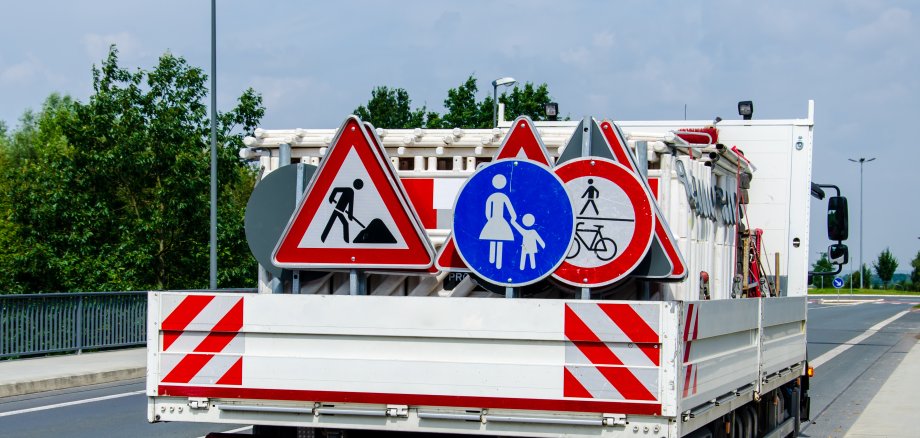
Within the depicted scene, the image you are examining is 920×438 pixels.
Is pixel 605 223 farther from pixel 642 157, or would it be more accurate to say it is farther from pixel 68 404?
pixel 68 404

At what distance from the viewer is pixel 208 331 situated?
541 centimetres

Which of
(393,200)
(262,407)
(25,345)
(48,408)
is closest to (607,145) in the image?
(393,200)

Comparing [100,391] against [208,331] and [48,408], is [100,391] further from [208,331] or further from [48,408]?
[208,331]

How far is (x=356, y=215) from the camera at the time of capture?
5625mm

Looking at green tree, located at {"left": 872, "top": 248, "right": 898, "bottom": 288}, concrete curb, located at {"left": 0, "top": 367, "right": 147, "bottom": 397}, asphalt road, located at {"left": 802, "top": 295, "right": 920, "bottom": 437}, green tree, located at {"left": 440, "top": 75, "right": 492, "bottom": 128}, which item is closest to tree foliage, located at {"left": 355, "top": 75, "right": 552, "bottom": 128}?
green tree, located at {"left": 440, "top": 75, "right": 492, "bottom": 128}

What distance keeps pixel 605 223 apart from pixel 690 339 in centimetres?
68

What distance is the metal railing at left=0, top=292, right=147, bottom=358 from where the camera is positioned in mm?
18141

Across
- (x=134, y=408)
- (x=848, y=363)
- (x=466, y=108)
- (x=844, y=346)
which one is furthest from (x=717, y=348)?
(x=466, y=108)

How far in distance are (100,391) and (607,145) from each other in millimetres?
11727

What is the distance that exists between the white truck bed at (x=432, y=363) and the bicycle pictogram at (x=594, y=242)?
19.8 inches

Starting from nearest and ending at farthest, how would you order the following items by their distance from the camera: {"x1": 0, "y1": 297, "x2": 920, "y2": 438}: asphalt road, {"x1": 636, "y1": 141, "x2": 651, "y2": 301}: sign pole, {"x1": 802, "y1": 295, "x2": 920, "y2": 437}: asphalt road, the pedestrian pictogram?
the pedestrian pictogram < {"x1": 636, "y1": 141, "x2": 651, "y2": 301}: sign pole < {"x1": 0, "y1": 297, "x2": 920, "y2": 438}: asphalt road < {"x1": 802, "y1": 295, "x2": 920, "y2": 437}: asphalt road

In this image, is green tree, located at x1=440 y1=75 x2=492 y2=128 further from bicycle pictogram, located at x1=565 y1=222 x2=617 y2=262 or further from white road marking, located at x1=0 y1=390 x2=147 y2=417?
bicycle pictogram, located at x1=565 y1=222 x2=617 y2=262

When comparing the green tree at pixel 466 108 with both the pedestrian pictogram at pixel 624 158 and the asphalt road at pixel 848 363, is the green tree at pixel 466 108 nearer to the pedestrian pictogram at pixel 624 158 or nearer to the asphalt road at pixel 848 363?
the asphalt road at pixel 848 363

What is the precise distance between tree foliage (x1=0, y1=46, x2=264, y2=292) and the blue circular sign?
72.1 ft
